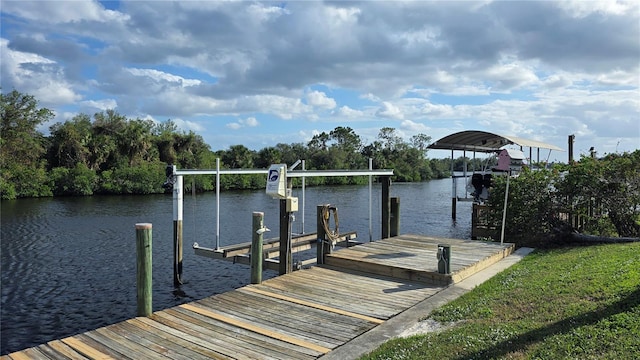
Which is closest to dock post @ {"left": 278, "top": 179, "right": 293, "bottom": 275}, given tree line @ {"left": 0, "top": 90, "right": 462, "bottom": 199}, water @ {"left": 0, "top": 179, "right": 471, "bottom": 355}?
water @ {"left": 0, "top": 179, "right": 471, "bottom": 355}

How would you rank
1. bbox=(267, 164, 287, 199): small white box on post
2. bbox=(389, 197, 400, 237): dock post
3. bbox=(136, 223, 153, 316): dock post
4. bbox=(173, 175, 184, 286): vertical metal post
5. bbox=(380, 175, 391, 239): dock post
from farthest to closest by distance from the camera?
1. bbox=(389, 197, 400, 237): dock post
2. bbox=(380, 175, 391, 239): dock post
3. bbox=(173, 175, 184, 286): vertical metal post
4. bbox=(267, 164, 287, 199): small white box on post
5. bbox=(136, 223, 153, 316): dock post

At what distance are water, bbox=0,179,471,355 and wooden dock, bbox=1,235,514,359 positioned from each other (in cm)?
348

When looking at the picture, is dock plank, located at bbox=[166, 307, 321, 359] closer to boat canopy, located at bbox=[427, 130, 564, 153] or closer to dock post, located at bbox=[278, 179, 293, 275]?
dock post, located at bbox=[278, 179, 293, 275]

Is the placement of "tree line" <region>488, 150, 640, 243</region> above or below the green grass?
above

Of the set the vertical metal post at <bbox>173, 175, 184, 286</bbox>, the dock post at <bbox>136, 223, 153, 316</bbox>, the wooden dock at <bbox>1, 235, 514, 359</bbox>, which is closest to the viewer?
the wooden dock at <bbox>1, 235, 514, 359</bbox>

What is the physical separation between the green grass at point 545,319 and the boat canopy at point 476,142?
33.1 ft

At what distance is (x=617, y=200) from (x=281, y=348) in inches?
420

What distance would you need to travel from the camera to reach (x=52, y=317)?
383 inches

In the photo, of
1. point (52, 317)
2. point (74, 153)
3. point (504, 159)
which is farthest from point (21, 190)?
point (504, 159)

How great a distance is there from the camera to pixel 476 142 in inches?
786

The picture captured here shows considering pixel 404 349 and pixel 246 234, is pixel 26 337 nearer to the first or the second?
pixel 404 349

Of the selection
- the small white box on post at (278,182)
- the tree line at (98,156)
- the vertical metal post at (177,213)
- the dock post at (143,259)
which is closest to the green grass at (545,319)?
the dock post at (143,259)

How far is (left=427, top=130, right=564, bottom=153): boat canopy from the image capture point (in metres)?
17.6

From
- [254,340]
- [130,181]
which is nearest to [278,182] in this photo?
[254,340]
